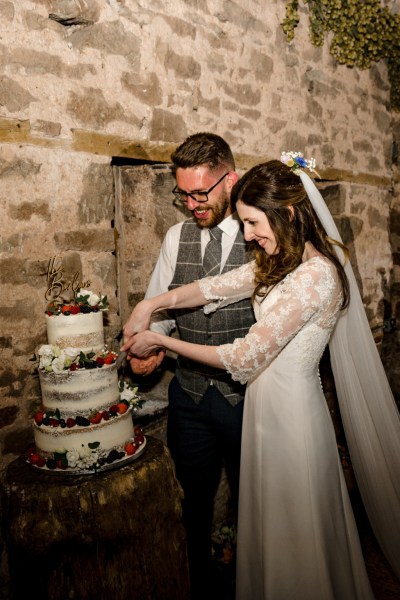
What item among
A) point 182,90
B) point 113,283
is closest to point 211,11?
point 182,90

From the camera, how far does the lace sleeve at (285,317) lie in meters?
2.20

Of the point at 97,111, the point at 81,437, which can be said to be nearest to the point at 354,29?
the point at 97,111

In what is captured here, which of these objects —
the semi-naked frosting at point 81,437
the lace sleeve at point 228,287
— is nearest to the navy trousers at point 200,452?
the lace sleeve at point 228,287

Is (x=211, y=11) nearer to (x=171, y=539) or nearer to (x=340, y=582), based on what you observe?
(x=171, y=539)

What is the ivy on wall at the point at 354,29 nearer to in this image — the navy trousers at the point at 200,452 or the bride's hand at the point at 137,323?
the bride's hand at the point at 137,323

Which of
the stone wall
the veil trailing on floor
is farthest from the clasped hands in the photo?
the veil trailing on floor

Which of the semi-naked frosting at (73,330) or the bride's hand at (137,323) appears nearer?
the semi-naked frosting at (73,330)

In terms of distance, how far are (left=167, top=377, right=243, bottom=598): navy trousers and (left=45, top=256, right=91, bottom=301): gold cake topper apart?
2.67 feet

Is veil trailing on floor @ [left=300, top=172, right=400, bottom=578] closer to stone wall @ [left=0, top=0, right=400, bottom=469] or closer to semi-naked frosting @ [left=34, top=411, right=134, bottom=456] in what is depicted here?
semi-naked frosting @ [left=34, top=411, right=134, bottom=456]

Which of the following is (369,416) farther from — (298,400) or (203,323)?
(203,323)

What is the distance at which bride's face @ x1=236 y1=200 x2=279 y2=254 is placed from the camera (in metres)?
2.30

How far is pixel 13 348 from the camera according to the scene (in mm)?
2473

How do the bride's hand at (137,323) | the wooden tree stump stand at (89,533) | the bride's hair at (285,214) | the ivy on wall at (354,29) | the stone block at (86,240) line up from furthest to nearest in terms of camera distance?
the ivy on wall at (354,29), the stone block at (86,240), the bride's hand at (137,323), the bride's hair at (285,214), the wooden tree stump stand at (89,533)

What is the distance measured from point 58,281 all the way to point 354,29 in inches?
147
